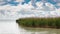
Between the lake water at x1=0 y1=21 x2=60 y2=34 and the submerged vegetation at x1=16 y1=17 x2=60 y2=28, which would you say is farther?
the submerged vegetation at x1=16 y1=17 x2=60 y2=28

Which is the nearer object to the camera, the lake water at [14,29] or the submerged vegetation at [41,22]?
the lake water at [14,29]

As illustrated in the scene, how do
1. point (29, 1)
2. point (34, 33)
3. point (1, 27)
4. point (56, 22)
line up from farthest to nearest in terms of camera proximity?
point (29, 1) → point (1, 27) → point (56, 22) → point (34, 33)

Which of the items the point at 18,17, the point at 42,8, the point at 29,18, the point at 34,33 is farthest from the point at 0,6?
the point at 34,33

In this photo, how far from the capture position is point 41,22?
112 inches

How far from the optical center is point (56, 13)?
10.2 ft

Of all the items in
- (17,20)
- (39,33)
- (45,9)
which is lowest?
(39,33)

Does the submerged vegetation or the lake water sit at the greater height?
the submerged vegetation

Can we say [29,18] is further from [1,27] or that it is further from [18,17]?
[1,27]

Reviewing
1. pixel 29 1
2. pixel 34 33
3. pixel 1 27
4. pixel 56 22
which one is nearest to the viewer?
pixel 34 33

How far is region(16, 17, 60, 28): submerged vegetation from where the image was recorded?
279 cm

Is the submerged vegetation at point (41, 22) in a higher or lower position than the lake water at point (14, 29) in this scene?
higher

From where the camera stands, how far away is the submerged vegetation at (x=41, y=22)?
2785 millimetres

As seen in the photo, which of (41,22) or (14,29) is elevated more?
(41,22)

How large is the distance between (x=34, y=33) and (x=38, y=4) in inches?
36.8
